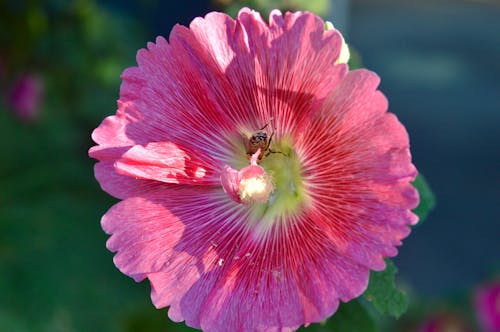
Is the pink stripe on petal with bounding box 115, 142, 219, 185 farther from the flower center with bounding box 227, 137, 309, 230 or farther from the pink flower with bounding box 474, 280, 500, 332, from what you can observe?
the pink flower with bounding box 474, 280, 500, 332

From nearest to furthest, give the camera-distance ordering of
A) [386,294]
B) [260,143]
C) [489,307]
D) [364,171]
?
[364,171] < [386,294] < [260,143] < [489,307]

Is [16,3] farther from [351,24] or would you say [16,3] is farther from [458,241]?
[351,24]

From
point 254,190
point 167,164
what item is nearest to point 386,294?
point 254,190

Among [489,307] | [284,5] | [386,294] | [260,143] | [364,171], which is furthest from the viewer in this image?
[489,307]

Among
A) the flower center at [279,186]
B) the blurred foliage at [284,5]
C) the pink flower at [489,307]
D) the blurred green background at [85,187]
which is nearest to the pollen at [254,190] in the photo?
the flower center at [279,186]

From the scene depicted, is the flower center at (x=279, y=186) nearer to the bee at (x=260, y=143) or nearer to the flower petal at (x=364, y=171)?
the bee at (x=260, y=143)

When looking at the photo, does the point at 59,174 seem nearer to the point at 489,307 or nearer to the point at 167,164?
the point at 489,307

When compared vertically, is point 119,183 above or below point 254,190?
below
